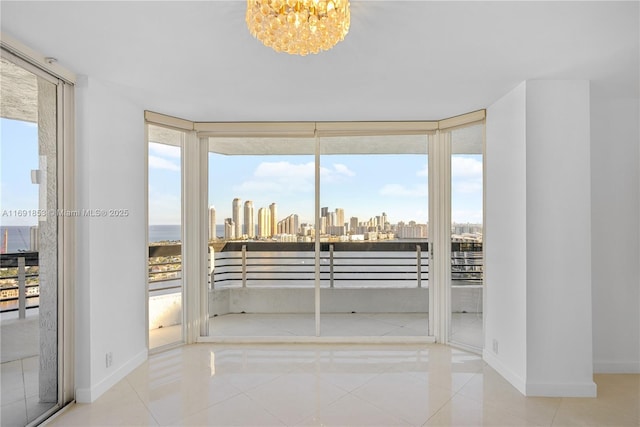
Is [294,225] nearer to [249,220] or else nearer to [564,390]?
[249,220]

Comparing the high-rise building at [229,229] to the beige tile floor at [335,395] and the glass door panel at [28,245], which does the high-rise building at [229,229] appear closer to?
the beige tile floor at [335,395]

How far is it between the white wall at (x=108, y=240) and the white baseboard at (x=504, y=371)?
313 cm

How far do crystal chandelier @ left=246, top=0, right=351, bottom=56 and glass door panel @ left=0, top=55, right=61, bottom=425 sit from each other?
1.67 metres

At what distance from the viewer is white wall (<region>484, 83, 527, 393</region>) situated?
2650 millimetres

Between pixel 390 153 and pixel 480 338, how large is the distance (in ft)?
6.81

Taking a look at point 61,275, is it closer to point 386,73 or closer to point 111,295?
point 111,295

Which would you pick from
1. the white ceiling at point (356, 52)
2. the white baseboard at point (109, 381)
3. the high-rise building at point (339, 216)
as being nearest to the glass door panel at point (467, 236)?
the white ceiling at point (356, 52)

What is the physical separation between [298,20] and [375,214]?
103 inches

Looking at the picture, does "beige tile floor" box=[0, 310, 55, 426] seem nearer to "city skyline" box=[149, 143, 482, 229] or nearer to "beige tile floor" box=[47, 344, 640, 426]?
"beige tile floor" box=[47, 344, 640, 426]

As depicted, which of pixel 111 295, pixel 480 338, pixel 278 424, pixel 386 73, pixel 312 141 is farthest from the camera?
pixel 312 141


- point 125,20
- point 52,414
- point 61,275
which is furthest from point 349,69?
point 52,414

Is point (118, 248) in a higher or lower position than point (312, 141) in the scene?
lower

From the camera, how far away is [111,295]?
2.73 meters

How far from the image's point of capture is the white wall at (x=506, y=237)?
8.70ft
